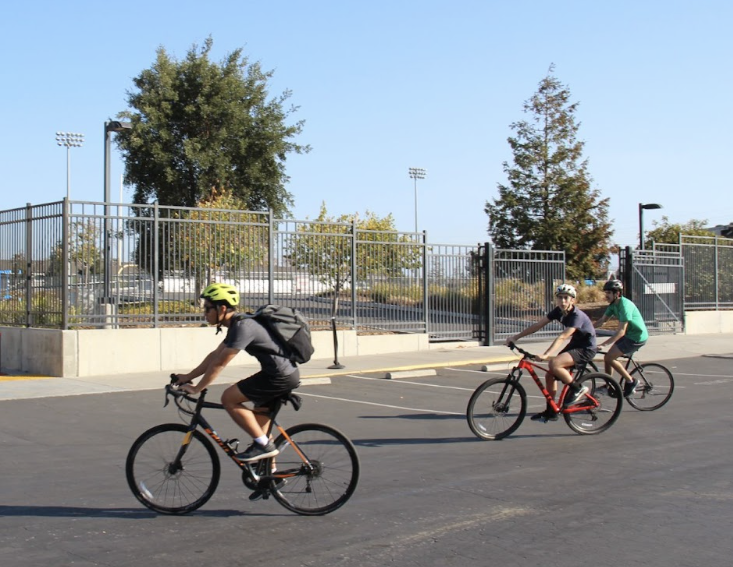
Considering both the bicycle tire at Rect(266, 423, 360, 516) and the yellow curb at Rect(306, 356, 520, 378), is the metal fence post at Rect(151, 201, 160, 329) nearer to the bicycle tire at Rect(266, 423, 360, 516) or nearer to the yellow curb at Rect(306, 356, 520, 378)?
the yellow curb at Rect(306, 356, 520, 378)

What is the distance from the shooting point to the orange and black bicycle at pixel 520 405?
965 cm

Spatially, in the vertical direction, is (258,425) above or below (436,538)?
above

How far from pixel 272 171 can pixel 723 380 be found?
71.6ft

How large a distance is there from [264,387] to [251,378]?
0.12 m

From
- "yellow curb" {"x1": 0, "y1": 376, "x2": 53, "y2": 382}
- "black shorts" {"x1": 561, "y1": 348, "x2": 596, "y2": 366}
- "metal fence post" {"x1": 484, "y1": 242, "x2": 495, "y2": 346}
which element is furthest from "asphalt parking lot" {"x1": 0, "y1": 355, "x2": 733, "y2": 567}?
"metal fence post" {"x1": 484, "y1": 242, "x2": 495, "y2": 346}

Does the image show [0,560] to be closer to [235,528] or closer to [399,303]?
[235,528]

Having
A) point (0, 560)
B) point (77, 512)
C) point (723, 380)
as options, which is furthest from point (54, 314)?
point (723, 380)

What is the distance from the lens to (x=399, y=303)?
21.0 metres

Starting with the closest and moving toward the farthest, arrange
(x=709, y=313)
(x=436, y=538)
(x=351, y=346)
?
A: (x=436, y=538)
(x=351, y=346)
(x=709, y=313)

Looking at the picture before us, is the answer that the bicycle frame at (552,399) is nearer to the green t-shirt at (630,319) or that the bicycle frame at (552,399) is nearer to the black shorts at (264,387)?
the green t-shirt at (630,319)

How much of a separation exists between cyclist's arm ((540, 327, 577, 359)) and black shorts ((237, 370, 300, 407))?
13.3ft

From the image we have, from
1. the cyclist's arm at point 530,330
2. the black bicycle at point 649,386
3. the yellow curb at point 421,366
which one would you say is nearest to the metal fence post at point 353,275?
the yellow curb at point 421,366

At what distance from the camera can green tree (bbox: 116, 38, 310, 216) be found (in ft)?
105

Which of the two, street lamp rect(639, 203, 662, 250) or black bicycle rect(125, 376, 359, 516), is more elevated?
street lamp rect(639, 203, 662, 250)
